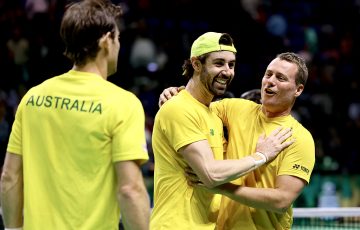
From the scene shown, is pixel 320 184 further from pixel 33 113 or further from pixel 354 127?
pixel 33 113

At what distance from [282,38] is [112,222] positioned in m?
11.8

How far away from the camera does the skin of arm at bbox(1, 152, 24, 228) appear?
156 inches

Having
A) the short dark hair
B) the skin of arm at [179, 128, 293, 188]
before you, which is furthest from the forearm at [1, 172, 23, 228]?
the skin of arm at [179, 128, 293, 188]

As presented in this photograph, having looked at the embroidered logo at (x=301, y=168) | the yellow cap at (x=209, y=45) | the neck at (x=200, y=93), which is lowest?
the embroidered logo at (x=301, y=168)

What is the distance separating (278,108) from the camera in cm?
542

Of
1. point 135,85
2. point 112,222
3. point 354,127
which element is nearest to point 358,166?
point 354,127

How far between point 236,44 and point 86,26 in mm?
10731

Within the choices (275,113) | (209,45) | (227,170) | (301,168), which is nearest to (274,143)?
(301,168)

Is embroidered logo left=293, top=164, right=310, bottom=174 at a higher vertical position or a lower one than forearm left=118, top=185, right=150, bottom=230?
lower

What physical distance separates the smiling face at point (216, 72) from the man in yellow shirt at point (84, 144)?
130cm

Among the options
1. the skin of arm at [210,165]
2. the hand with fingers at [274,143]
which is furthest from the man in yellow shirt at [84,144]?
the hand with fingers at [274,143]

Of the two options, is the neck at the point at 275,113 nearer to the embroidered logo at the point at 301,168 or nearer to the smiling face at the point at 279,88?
the smiling face at the point at 279,88

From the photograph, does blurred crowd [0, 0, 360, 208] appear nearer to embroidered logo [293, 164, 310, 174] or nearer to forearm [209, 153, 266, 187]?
embroidered logo [293, 164, 310, 174]

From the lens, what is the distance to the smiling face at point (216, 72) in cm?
514
